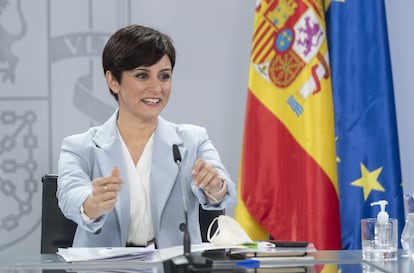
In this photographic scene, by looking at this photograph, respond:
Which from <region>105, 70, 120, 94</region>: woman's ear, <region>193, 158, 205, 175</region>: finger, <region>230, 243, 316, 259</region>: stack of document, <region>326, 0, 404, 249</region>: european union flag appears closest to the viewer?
<region>230, 243, 316, 259</region>: stack of document

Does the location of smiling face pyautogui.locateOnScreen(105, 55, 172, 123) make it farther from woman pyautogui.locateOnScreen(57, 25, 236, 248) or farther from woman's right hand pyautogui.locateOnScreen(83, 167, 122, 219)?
woman's right hand pyautogui.locateOnScreen(83, 167, 122, 219)

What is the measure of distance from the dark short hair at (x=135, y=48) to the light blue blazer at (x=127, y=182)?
0.23 meters

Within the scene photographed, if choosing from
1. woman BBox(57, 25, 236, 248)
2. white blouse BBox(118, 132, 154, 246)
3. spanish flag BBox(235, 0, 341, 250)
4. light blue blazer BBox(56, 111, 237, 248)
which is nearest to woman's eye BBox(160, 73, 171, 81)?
woman BBox(57, 25, 236, 248)

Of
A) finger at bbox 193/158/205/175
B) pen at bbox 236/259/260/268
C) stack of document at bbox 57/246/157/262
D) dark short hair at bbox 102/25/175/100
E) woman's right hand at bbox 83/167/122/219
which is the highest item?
dark short hair at bbox 102/25/175/100

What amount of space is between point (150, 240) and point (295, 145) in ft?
3.09

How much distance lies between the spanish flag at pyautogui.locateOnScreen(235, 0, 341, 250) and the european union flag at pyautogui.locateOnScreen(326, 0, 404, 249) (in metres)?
0.06

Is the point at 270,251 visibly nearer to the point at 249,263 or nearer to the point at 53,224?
the point at 249,263

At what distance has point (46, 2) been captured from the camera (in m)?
3.48

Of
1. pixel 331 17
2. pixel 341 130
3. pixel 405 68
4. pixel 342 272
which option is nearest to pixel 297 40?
pixel 331 17

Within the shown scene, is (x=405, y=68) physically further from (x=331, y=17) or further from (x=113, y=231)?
(x=113, y=231)

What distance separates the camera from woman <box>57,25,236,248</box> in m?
2.47

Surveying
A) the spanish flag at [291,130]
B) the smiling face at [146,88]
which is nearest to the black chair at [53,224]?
the smiling face at [146,88]

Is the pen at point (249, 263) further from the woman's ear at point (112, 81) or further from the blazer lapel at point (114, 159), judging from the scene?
the woman's ear at point (112, 81)

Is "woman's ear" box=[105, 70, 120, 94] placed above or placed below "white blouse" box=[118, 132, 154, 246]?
above
